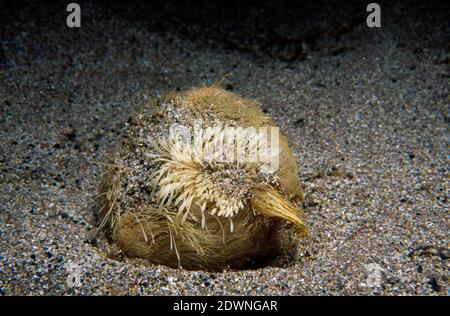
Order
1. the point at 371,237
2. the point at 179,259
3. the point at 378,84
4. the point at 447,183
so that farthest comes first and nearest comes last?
the point at 378,84
the point at 447,183
the point at 371,237
the point at 179,259

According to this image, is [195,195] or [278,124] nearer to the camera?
[195,195]

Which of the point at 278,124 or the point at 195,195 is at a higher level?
the point at 278,124

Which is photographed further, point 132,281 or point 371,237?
point 371,237

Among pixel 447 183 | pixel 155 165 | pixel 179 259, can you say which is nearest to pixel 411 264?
pixel 447 183

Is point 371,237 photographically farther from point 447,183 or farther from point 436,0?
point 436,0
